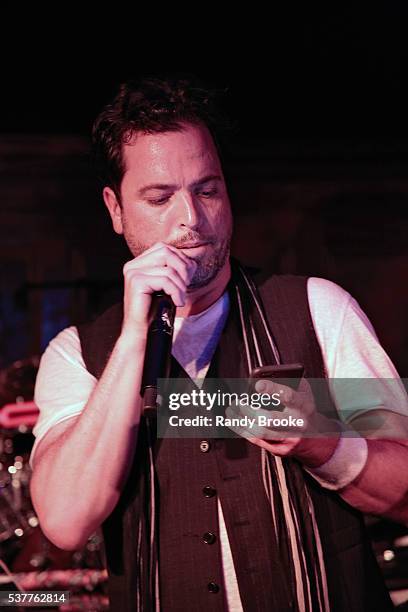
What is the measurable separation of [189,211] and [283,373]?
43 centimetres

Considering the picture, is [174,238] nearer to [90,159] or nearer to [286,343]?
[286,343]

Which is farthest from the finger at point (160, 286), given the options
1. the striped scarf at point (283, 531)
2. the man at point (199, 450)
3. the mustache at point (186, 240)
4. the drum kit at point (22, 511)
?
the drum kit at point (22, 511)

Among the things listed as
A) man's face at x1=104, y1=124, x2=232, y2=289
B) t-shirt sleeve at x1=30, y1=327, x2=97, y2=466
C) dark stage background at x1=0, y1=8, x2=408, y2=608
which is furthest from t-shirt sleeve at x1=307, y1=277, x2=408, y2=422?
dark stage background at x1=0, y1=8, x2=408, y2=608

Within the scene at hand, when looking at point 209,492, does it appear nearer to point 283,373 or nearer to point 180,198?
point 283,373

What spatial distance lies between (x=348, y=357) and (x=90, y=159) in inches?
29.1

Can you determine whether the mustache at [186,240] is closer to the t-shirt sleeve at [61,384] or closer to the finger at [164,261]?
the finger at [164,261]

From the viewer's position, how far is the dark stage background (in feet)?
8.41

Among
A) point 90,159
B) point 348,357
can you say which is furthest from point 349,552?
point 90,159

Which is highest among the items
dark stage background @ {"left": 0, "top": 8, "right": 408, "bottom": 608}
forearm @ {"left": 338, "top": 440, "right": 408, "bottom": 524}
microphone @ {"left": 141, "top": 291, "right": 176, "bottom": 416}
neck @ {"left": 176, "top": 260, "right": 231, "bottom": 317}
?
dark stage background @ {"left": 0, "top": 8, "right": 408, "bottom": 608}

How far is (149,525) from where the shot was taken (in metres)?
1.27

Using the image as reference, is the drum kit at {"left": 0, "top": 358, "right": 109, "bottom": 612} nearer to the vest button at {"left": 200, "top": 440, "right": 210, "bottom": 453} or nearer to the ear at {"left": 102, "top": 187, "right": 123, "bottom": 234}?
the ear at {"left": 102, "top": 187, "right": 123, "bottom": 234}

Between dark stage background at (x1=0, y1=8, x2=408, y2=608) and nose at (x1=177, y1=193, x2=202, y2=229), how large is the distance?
1253mm

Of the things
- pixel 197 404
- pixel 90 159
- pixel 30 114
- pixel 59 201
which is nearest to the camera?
pixel 197 404

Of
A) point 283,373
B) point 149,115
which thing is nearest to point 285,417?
point 283,373
